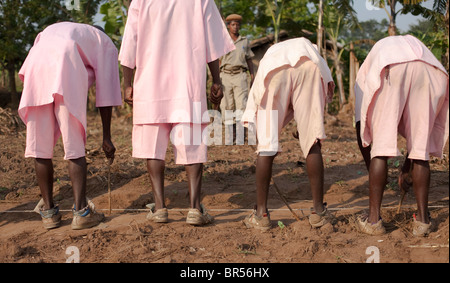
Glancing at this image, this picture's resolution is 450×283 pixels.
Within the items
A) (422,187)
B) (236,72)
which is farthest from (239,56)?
(422,187)

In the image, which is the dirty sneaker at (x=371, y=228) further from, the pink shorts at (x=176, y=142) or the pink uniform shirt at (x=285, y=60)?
the pink shorts at (x=176, y=142)

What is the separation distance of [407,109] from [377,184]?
52cm

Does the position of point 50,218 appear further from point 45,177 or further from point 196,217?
point 196,217

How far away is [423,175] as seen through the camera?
3020 mm

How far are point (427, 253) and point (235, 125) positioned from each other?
→ 5399mm

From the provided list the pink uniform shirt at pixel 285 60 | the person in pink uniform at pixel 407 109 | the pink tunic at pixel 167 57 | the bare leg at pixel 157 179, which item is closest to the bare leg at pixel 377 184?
the person in pink uniform at pixel 407 109

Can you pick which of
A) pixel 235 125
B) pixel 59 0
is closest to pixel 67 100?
pixel 235 125

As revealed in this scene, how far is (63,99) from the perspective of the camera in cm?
322

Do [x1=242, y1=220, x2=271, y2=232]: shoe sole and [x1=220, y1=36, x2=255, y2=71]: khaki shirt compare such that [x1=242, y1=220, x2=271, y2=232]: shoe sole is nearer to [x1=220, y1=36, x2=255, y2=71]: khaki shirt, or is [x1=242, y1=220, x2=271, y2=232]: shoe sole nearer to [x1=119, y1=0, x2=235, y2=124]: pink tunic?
[x1=119, y1=0, x2=235, y2=124]: pink tunic

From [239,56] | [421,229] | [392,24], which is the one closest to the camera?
[421,229]

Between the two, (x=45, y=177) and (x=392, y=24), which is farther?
(x=392, y=24)

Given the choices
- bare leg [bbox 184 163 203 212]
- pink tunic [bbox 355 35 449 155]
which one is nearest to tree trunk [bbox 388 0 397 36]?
pink tunic [bbox 355 35 449 155]

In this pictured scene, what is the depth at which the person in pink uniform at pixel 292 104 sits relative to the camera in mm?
3141
